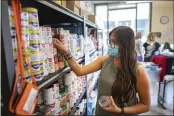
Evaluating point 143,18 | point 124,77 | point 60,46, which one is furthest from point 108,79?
point 143,18

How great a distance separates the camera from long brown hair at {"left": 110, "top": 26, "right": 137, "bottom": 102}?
1.30 metres

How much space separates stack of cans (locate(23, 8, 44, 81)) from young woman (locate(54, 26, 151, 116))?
0.40 m

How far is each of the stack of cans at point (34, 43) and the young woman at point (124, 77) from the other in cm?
40

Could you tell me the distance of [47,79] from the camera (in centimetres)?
96

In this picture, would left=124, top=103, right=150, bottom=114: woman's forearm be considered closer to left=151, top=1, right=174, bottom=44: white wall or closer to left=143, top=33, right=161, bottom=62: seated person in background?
left=143, top=33, right=161, bottom=62: seated person in background

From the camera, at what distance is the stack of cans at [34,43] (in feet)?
2.59

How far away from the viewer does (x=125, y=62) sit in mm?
1313

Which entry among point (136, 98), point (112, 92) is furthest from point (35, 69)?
point (136, 98)

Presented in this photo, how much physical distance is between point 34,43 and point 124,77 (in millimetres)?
779

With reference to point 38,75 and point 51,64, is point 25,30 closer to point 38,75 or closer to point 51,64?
point 38,75

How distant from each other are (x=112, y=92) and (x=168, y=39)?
24.1 ft

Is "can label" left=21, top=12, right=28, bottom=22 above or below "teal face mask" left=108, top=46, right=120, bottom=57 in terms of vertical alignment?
above

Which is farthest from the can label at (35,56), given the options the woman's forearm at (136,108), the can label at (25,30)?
the woman's forearm at (136,108)

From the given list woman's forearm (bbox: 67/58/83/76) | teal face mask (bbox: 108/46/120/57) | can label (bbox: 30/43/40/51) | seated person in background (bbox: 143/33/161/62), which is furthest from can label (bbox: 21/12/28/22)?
seated person in background (bbox: 143/33/161/62)
